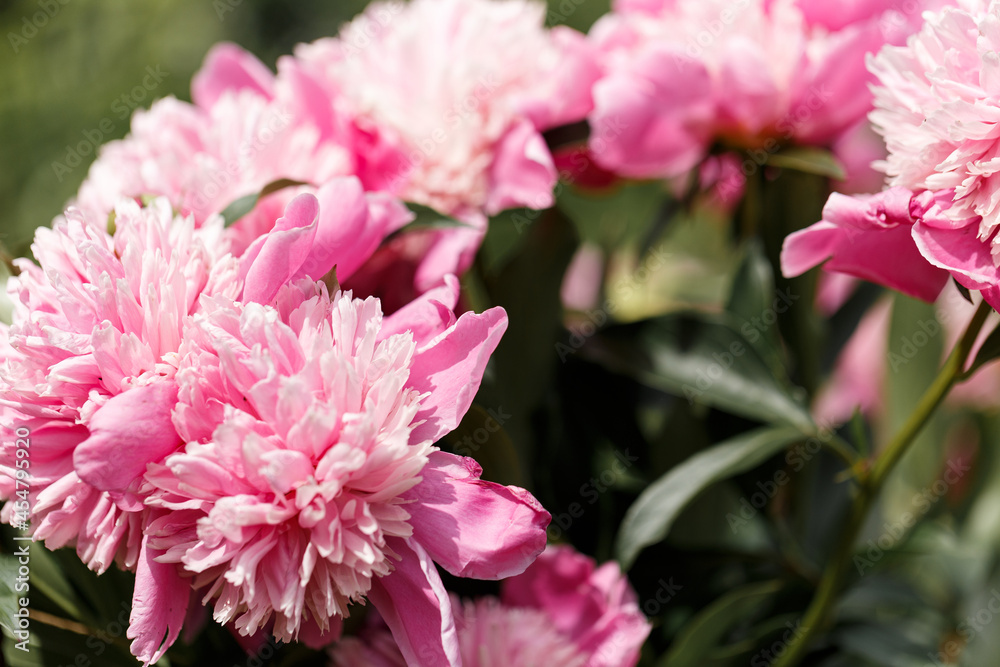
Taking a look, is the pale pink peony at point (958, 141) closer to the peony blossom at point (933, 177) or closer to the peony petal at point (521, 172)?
the peony blossom at point (933, 177)

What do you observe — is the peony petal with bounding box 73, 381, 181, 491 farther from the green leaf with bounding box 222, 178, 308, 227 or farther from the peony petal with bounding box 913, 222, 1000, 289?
the peony petal with bounding box 913, 222, 1000, 289

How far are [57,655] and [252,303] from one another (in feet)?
0.57

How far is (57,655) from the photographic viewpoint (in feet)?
0.97

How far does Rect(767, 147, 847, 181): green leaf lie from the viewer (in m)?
0.35

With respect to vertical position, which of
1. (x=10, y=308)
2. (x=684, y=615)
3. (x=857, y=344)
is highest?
(x=10, y=308)

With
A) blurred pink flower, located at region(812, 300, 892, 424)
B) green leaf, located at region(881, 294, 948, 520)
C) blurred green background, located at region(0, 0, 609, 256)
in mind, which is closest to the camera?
green leaf, located at region(881, 294, 948, 520)

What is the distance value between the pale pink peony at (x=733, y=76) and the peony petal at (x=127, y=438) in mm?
238

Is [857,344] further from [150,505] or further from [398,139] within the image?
[150,505]

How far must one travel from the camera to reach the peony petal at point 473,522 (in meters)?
0.24

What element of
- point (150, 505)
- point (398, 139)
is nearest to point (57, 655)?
point (150, 505)

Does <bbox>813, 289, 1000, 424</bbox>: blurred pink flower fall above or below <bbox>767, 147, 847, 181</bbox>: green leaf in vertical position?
below

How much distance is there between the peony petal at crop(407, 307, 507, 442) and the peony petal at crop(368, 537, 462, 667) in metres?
0.04

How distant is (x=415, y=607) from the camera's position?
0.79ft

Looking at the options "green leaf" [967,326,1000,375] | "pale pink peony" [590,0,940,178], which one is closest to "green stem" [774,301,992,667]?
"green leaf" [967,326,1000,375]
